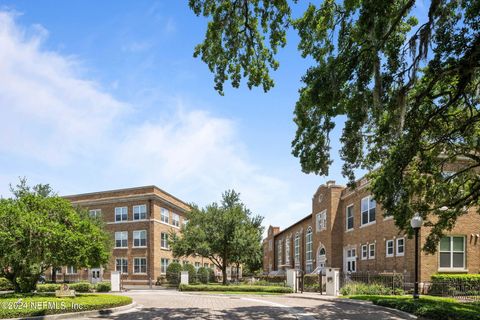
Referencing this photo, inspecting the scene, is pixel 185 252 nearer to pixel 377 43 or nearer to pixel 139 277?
pixel 139 277

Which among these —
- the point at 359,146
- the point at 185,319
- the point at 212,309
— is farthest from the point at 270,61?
the point at 212,309

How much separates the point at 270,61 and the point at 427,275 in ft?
56.2

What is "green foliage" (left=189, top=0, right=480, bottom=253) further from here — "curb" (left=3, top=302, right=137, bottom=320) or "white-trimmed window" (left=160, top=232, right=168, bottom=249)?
"white-trimmed window" (left=160, top=232, right=168, bottom=249)

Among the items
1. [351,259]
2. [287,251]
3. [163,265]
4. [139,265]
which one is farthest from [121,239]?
[351,259]

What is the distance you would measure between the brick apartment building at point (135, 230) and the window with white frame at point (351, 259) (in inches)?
Answer: 819

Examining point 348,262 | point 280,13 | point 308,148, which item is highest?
point 280,13

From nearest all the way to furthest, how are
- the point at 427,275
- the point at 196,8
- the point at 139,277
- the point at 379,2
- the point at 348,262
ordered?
the point at 379,2
the point at 196,8
the point at 427,275
the point at 348,262
the point at 139,277

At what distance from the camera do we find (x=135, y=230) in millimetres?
48219

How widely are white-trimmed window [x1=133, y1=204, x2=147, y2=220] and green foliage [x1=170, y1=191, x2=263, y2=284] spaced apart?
1161 cm

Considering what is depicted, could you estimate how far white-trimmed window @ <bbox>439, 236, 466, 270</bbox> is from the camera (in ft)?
80.1

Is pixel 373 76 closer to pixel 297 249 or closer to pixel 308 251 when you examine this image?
pixel 308 251

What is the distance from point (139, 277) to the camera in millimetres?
47031

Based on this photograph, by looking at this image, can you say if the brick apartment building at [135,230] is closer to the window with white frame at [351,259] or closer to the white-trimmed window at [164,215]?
the white-trimmed window at [164,215]

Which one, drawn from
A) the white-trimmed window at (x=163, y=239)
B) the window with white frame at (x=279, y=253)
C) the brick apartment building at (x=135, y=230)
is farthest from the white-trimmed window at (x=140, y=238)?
the window with white frame at (x=279, y=253)
